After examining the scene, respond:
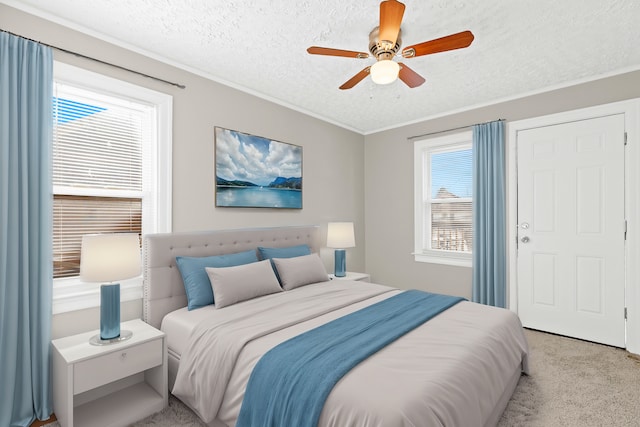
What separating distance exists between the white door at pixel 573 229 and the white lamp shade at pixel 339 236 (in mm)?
1974

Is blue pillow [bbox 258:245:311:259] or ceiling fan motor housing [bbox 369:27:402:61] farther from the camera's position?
blue pillow [bbox 258:245:311:259]

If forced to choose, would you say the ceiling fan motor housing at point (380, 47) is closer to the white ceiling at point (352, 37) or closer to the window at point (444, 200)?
the white ceiling at point (352, 37)

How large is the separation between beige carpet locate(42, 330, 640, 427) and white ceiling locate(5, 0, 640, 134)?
265cm

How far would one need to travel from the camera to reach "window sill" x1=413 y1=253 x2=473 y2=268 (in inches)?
163

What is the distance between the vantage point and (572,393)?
2318 millimetres

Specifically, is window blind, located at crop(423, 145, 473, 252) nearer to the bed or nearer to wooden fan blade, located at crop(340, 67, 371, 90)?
the bed

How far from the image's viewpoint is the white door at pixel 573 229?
3162 mm

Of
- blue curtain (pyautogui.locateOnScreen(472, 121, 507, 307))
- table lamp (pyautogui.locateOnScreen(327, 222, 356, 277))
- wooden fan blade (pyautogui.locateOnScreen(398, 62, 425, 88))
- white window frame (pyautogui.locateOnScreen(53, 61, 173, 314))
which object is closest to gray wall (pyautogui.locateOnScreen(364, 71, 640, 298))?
blue curtain (pyautogui.locateOnScreen(472, 121, 507, 307))

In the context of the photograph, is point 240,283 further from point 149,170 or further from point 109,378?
point 149,170

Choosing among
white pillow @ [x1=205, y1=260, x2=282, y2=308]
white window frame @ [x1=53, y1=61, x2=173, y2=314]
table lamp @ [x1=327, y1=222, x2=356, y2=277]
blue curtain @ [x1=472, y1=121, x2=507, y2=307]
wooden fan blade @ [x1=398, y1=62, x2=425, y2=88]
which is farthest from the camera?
table lamp @ [x1=327, y1=222, x2=356, y2=277]

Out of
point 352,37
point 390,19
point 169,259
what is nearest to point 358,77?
→ point 352,37

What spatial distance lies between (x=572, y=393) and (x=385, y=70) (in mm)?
2618

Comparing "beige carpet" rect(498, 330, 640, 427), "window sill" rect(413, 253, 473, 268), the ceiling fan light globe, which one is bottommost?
"beige carpet" rect(498, 330, 640, 427)

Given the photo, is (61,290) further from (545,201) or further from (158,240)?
(545,201)
